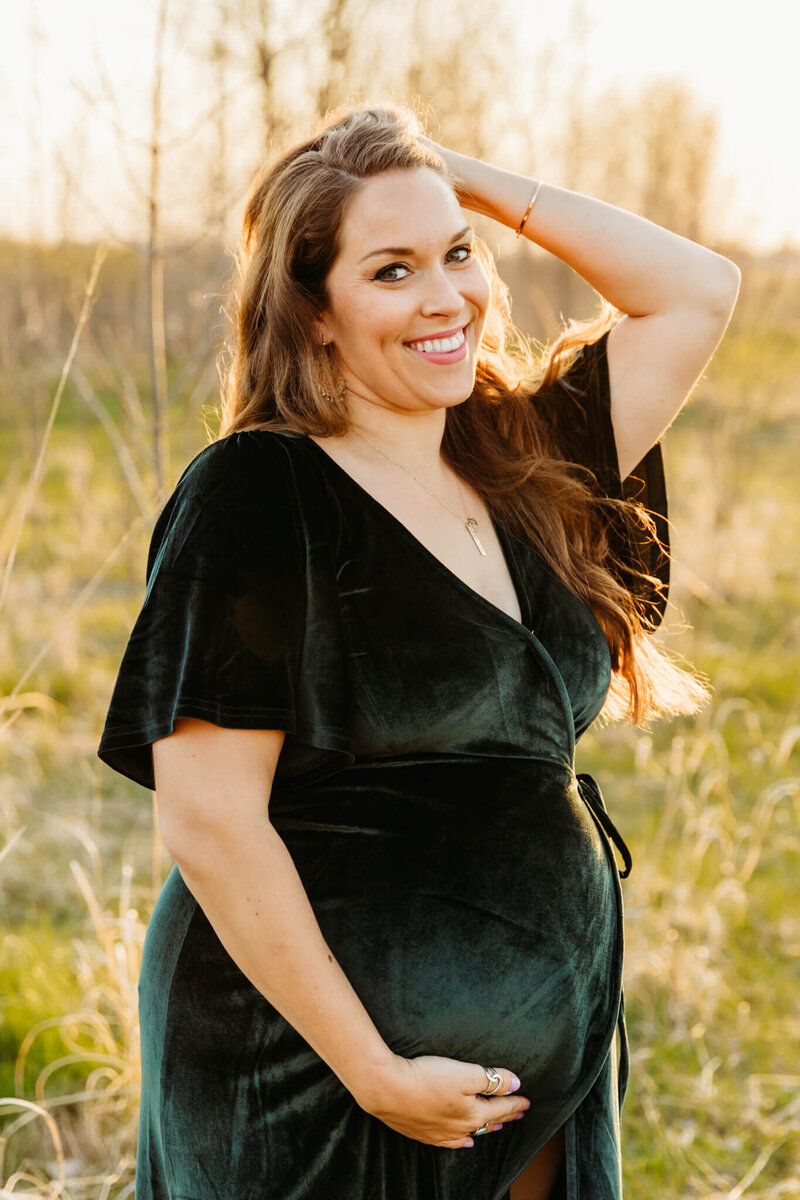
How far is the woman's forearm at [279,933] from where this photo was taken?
136cm

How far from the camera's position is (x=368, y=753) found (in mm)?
1470

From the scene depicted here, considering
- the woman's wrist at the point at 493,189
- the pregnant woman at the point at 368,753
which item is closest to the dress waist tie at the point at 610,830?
the pregnant woman at the point at 368,753

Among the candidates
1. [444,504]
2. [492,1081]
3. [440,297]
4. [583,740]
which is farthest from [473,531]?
[583,740]

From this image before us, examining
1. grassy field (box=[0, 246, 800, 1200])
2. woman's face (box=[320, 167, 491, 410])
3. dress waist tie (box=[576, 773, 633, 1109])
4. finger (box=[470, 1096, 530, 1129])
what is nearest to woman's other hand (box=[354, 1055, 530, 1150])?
finger (box=[470, 1096, 530, 1129])

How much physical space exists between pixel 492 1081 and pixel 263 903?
398 mm

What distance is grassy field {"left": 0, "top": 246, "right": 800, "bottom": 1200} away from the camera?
8.62 feet

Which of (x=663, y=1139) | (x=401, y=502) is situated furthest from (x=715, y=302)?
(x=663, y=1139)

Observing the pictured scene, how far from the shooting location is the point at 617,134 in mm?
6488

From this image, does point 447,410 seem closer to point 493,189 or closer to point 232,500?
point 493,189

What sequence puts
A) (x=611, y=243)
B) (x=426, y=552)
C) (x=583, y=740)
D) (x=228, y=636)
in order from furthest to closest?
(x=583, y=740), (x=611, y=243), (x=426, y=552), (x=228, y=636)

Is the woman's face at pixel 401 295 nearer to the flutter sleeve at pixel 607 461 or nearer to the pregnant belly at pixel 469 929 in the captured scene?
the flutter sleeve at pixel 607 461

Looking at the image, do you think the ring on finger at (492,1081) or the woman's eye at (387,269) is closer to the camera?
the ring on finger at (492,1081)

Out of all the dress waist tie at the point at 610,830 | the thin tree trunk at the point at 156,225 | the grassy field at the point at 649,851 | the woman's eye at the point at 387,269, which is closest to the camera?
the woman's eye at the point at 387,269

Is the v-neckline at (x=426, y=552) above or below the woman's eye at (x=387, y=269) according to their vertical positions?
below
